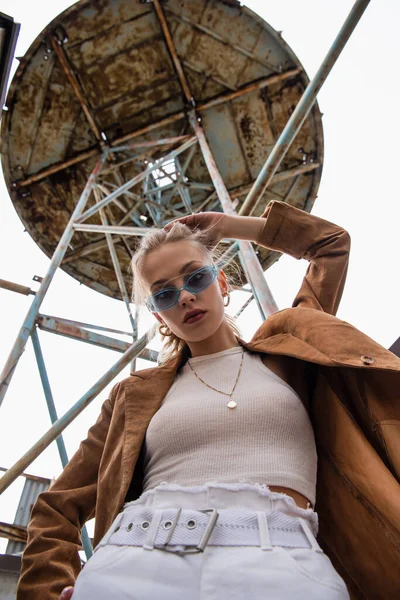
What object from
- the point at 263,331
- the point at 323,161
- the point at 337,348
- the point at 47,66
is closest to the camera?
the point at 337,348

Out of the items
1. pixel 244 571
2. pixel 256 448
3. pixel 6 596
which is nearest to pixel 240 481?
pixel 256 448

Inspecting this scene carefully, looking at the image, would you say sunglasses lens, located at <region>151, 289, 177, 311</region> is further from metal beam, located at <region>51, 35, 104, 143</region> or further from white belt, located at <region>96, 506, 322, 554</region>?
A: metal beam, located at <region>51, 35, 104, 143</region>

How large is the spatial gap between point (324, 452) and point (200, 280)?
84 cm

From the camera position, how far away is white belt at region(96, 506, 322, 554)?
112 cm

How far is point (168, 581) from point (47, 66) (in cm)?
749

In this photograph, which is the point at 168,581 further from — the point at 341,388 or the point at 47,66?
the point at 47,66

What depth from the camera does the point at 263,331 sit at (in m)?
2.02

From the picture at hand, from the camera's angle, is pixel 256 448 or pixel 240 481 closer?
pixel 240 481

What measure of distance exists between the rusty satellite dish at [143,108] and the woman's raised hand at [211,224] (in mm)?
4998

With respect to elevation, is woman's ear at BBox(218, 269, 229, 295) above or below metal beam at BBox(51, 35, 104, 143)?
below

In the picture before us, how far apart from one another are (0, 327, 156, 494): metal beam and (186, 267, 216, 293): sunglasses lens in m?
1.46

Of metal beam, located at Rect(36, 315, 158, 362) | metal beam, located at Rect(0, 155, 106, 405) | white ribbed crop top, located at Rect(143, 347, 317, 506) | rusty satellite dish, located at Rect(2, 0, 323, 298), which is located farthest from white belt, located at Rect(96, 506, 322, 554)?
rusty satellite dish, located at Rect(2, 0, 323, 298)

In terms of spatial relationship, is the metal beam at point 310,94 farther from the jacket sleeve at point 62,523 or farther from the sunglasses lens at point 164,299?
the jacket sleeve at point 62,523

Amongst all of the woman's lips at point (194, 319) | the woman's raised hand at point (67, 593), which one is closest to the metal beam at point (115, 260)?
the woman's lips at point (194, 319)
